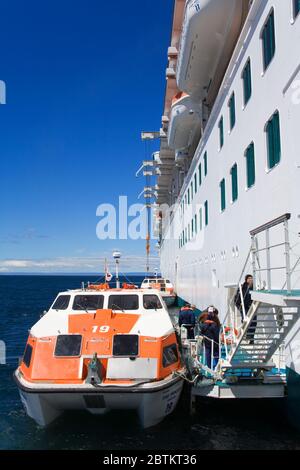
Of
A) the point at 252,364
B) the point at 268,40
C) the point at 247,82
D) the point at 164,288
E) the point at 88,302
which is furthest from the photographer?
the point at 164,288

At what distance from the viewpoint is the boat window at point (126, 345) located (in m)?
9.86

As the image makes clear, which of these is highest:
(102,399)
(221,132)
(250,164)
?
(221,132)

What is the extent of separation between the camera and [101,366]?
9.53 metres

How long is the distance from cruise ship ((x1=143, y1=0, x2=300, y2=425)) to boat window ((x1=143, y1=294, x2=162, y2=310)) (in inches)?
95.9

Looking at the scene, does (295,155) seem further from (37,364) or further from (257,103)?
(37,364)

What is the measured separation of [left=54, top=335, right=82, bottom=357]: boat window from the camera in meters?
9.88

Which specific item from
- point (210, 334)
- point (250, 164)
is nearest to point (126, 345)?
point (210, 334)

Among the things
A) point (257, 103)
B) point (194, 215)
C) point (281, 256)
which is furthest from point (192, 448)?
point (194, 215)

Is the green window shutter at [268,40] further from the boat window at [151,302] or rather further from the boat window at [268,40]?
the boat window at [151,302]

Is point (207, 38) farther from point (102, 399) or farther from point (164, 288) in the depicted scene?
point (164, 288)

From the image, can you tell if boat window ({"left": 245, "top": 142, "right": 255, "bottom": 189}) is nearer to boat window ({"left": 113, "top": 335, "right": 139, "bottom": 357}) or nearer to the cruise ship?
the cruise ship

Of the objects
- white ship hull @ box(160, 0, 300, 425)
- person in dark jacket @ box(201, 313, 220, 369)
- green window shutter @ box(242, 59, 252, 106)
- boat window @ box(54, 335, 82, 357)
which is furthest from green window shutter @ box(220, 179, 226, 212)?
boat window @ box(54, 335, 82, 357)

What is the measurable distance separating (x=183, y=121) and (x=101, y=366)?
18.5 m
